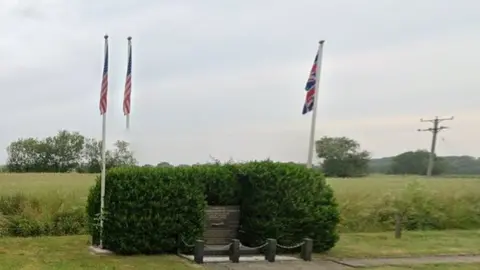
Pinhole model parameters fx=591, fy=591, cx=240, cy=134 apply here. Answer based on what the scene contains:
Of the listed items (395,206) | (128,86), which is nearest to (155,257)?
(128,86)

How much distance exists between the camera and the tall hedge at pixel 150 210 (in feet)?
32.5

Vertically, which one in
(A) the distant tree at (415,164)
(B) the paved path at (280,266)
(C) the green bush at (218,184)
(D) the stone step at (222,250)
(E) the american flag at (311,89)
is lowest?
(B) the paved path at (280,266)

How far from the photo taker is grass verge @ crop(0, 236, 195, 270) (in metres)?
8.47

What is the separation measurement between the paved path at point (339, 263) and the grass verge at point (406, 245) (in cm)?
46

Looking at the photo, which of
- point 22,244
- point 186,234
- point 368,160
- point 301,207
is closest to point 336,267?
point 301,207

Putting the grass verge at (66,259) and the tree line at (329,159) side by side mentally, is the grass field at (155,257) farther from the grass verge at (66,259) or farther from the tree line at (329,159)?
the tree line at (329,159)

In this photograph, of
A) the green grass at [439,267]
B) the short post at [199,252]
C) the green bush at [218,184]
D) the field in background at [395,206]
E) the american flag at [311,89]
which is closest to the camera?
the short post at [199,252]

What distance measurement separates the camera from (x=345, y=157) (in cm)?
4400

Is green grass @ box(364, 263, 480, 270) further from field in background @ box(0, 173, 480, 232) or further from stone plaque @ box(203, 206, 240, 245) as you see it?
field in background @ box(0, 173, 480, 232)

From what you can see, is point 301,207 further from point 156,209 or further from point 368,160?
point 368,160

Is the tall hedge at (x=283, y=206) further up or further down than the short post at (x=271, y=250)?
further up

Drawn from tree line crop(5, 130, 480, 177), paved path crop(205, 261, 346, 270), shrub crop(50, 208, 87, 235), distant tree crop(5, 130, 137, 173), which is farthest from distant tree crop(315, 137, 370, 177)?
paved path crop(205, 261, 346, 270)

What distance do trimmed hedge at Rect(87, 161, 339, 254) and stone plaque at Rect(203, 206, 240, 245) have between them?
154 millimetres

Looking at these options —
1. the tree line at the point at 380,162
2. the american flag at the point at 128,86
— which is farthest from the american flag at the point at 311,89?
the tree line at the point at 380,162
